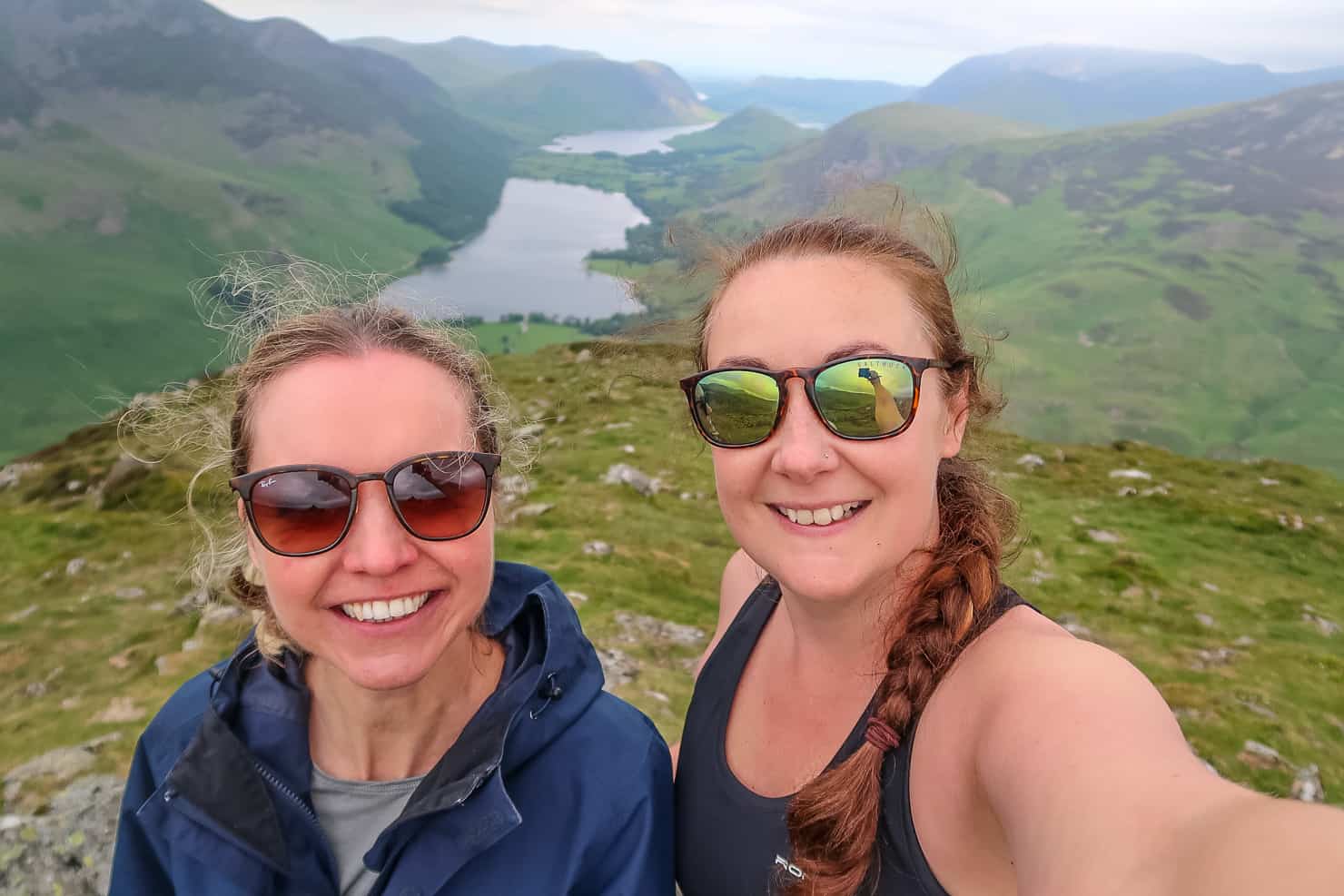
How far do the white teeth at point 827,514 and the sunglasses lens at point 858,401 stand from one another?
0.31 meters

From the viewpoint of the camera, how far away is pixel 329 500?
3139 millimetres

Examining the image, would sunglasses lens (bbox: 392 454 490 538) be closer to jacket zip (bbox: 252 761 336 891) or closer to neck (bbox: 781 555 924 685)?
jacket zip (bbox: 252 761 336 891)

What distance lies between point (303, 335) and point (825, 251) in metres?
2.46

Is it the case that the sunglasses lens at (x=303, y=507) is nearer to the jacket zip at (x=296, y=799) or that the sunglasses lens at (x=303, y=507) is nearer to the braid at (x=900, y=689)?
the jacket zip at (x=296, y=799)

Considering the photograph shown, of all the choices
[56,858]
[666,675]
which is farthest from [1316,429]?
[56,858]

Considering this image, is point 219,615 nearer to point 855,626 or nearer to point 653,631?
point 653,631

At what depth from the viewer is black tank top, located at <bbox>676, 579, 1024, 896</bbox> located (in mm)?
2826

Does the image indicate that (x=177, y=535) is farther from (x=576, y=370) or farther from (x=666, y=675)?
(x=576, y=370)

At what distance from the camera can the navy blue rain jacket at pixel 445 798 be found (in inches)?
122

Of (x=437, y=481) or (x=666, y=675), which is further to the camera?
(x=666, y=675)

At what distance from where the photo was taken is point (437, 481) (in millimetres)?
3238

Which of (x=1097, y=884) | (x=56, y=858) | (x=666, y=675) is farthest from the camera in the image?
(x=666, y=675)

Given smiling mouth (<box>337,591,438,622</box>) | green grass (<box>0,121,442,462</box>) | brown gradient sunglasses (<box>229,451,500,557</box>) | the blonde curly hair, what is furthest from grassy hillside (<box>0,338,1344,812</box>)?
green grass (<box>0,121,442,462</box>)

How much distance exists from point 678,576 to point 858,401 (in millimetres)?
11908
